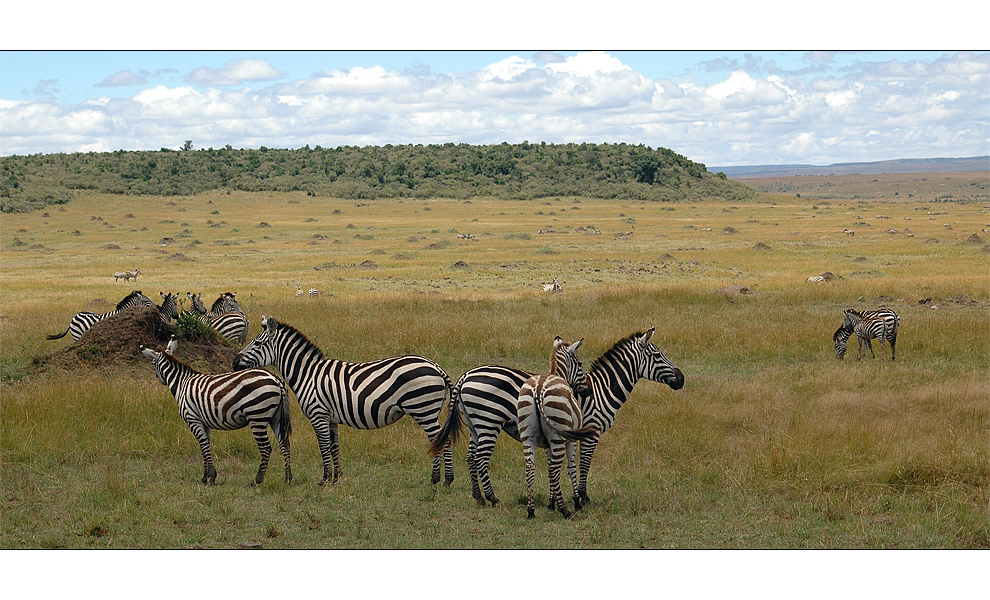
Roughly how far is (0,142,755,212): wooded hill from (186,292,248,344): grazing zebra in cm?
7533

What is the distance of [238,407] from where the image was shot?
882cm

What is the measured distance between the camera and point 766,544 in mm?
7320

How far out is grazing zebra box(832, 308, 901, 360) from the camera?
16062mm

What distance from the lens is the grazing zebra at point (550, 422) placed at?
7684 millimetres

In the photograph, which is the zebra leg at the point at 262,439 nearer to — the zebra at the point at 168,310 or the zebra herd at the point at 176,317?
the zebra at the point at 168,310

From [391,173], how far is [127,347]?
9884 centimetres

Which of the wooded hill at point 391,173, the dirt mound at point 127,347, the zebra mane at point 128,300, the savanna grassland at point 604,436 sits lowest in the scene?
the savanna grassland at point 604,436

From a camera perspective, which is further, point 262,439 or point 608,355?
point 262,439

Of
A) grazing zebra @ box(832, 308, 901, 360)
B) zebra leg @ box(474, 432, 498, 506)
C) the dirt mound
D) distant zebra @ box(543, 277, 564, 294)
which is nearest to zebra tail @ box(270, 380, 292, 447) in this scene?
zebra leg @ box(474, 432, 498, 506)

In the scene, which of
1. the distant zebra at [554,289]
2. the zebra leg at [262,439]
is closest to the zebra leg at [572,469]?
the zebra leg at [262,439]

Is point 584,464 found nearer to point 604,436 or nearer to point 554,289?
point 604,436

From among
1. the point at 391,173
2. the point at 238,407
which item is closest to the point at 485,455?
the point at 238,407

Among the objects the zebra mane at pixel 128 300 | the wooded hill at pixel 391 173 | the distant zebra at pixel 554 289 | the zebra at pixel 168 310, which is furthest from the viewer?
the wooded hill at pixel 391 173

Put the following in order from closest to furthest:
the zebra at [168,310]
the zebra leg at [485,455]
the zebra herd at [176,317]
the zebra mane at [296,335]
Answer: the zebra leg at [485,455] → the zebra mane at [296,335] → the zebra at [168,310] → the zebra herd at [176,317]
